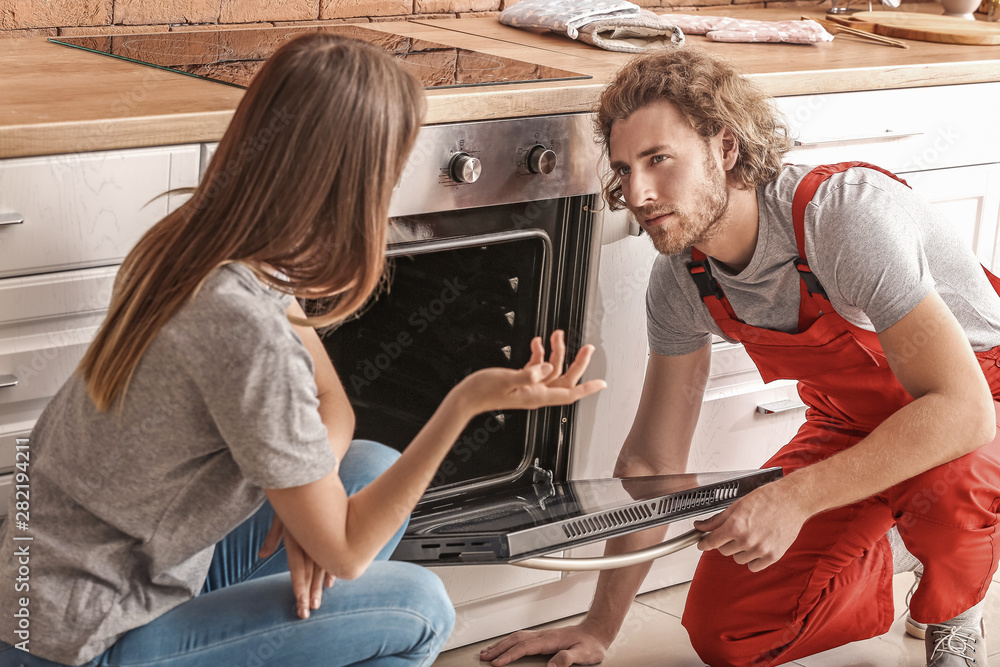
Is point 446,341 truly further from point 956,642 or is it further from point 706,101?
point 956,642

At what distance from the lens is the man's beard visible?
1511 mm

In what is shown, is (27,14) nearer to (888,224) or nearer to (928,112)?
(888,224)

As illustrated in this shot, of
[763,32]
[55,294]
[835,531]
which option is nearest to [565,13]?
[763,32]

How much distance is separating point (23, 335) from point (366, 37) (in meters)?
0.90

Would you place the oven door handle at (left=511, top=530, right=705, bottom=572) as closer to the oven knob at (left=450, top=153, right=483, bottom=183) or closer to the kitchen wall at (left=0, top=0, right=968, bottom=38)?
the oven knob at (left=450, top=153, right=483, bottom=183)

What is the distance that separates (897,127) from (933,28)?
1.54 ft

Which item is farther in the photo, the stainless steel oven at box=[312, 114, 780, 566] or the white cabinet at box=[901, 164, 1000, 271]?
the white cabinet at box=[901, 164, 1000, 271]

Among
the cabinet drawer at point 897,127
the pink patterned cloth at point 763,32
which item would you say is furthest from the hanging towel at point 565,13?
the cabinet drawer at point 897,127

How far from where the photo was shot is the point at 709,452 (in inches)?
77.8

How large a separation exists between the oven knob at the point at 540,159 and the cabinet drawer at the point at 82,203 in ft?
1.60

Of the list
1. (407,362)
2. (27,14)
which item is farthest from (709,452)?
(27,14)

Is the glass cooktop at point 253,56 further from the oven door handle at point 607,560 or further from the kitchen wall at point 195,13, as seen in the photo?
the oven door handle at point 607,560

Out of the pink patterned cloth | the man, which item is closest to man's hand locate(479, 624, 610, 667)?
the man

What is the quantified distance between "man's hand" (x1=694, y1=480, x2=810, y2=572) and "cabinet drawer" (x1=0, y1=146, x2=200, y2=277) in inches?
32.6
